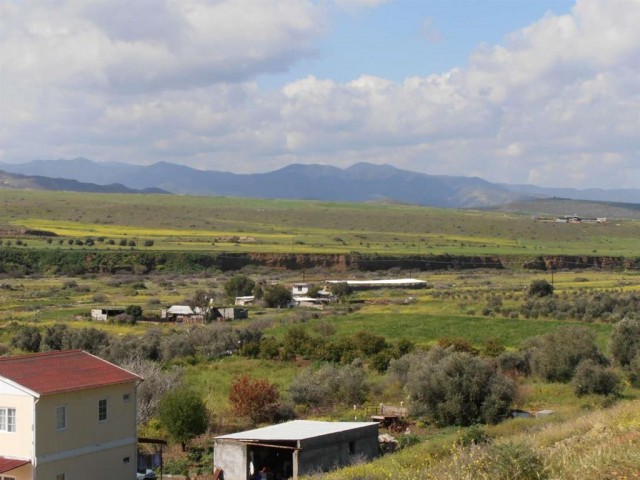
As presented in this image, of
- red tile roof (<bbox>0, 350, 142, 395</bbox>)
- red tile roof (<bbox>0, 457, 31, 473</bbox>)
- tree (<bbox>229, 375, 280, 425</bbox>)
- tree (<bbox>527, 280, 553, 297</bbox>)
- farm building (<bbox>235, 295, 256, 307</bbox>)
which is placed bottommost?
farm building (<bbox>235, 295, 256, 307</bbox>)

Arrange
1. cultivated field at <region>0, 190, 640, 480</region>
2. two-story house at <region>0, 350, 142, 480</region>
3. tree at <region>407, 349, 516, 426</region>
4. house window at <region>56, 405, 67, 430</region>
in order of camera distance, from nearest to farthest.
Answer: cultivated field at <region>0, 190, 640, 480</region> → two-story house at <region>0, 350, 142, 480</region> → house window at <region>56, 405, 67, 430</region> → tree at <region>407, 349, 516, 426</region>

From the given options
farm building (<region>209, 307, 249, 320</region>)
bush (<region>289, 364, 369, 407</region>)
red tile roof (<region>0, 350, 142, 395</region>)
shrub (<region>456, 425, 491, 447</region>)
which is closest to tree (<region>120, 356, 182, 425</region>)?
bush (<region>289, 364, 369, 407</region>)

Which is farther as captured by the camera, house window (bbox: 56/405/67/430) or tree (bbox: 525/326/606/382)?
tree (bbox: 525/326/606/382)

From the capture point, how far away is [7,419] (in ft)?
75.5

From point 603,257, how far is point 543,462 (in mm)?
103878

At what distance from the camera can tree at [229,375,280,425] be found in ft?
104

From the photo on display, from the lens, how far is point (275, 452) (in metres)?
24.9

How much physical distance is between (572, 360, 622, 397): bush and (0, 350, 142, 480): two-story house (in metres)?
16.5

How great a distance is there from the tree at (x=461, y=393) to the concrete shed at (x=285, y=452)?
6.30m

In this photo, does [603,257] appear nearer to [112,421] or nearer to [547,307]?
[547,307]

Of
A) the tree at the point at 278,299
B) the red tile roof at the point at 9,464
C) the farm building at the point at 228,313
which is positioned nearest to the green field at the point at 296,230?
the tree at the point at 278,299

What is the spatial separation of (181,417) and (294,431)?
4.51m

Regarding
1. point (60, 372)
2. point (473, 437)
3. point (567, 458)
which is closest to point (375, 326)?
point (473, 437)

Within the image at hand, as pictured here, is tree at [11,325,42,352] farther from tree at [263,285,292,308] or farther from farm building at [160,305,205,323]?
tree at [263,285,292,308]
